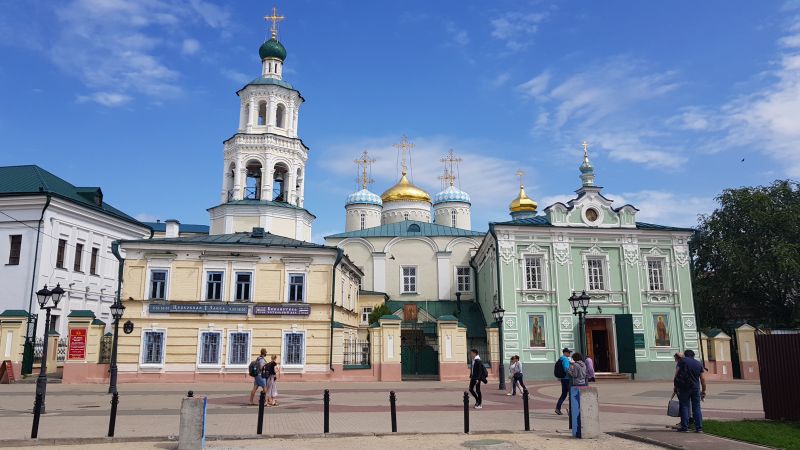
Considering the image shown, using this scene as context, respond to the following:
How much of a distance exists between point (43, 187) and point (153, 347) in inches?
486

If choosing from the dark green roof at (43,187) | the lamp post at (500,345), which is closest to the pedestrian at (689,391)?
the lamp post at (500,345)

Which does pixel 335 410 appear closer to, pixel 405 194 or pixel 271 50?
pixel 271 50

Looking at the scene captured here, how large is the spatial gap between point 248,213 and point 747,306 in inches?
1303

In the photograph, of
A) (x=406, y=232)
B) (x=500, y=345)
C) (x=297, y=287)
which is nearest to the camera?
(x=500, y=345)

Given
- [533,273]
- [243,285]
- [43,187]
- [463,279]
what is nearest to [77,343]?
[243,285]

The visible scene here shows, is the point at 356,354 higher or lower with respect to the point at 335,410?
higher

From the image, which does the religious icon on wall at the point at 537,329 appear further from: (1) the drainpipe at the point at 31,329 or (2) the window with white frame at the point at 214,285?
(1) the drainpipe at the point at 31,329

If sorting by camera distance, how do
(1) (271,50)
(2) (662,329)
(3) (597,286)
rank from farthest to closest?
1. (1) (271,50)
2. (3) (597,286)
3. (2) (662,329)

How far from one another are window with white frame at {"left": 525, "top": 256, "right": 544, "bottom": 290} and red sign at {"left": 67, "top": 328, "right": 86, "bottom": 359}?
814 inches

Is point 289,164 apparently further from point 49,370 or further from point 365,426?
point 365,426

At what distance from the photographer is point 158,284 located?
27.0 metres

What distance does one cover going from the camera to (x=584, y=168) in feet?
110

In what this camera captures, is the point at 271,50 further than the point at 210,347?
Yes

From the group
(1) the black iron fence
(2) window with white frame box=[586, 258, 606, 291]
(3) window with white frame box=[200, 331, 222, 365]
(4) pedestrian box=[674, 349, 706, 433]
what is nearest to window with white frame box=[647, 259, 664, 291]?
(2) window with white frame box=[586, 258, 606, 291]
